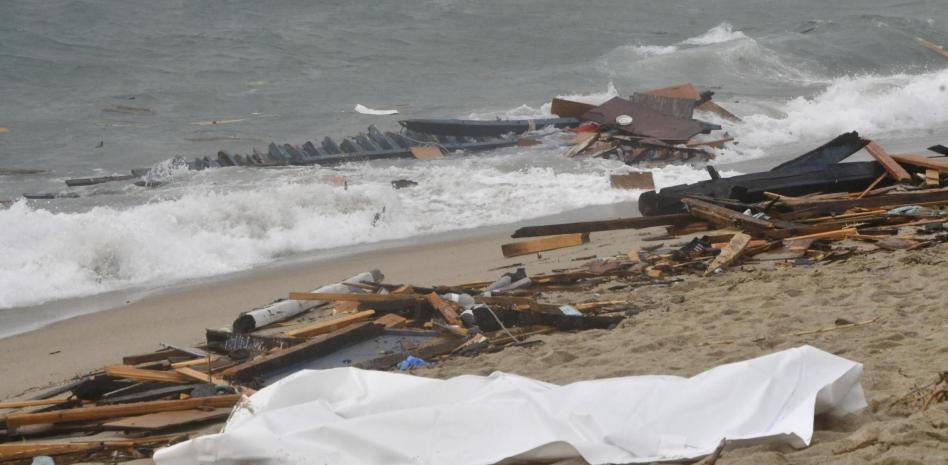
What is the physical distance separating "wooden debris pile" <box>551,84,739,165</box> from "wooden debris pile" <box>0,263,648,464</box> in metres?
8.11

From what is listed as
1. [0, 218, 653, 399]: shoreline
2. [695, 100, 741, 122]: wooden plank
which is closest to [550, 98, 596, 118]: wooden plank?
[695, 100, 741, 122]: wooden plank

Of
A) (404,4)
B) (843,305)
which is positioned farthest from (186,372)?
(404,4)

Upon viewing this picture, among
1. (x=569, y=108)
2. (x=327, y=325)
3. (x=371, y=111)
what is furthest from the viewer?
(x=371, y=111)

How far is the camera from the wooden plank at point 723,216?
27.9ft

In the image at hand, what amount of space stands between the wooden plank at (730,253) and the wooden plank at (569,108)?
1092 centimetres

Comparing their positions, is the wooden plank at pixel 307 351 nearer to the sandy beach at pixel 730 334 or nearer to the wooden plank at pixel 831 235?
the sandy beach at pixel 730 334

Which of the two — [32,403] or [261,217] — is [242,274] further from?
[32,403]

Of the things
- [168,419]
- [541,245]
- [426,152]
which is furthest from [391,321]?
[426,152]

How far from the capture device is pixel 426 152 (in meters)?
17.2

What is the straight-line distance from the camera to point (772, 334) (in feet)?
19.2

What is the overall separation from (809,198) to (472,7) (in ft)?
86.1

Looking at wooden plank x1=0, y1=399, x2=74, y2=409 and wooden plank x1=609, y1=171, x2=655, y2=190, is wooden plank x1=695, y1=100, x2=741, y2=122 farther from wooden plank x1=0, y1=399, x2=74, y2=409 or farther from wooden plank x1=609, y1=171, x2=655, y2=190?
wooden plank x1=0, y1=399, x2=74, y2=409

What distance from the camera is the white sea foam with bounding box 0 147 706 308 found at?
34.1 ft

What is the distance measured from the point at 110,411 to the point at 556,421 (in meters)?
2.61
